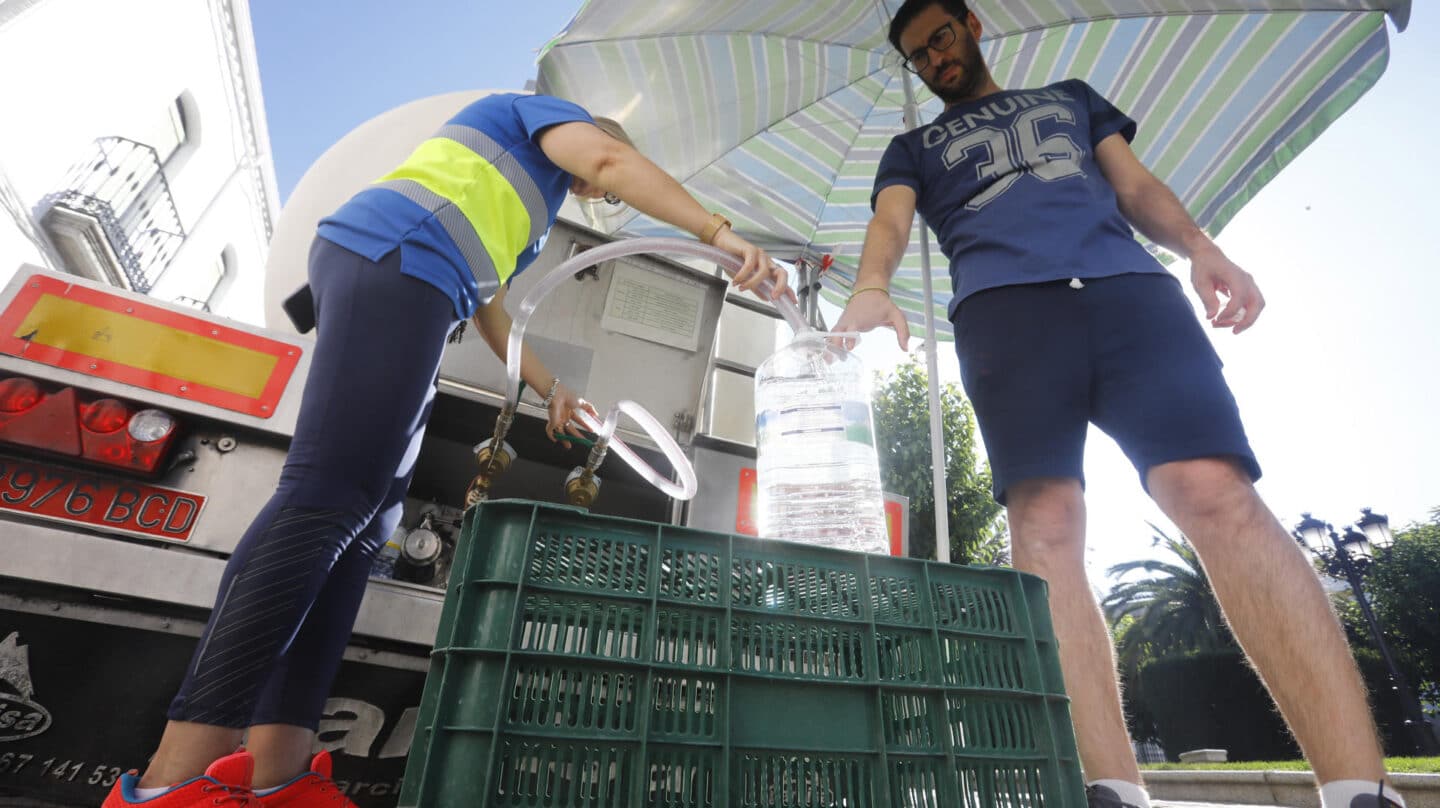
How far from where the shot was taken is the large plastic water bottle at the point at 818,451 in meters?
2.67

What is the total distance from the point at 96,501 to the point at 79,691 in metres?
0.41

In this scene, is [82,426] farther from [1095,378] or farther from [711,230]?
[1095,378]

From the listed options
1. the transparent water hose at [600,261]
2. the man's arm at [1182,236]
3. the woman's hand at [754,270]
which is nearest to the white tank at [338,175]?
the transparent water hose at [600,261]

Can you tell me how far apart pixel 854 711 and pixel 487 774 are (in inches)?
20.3

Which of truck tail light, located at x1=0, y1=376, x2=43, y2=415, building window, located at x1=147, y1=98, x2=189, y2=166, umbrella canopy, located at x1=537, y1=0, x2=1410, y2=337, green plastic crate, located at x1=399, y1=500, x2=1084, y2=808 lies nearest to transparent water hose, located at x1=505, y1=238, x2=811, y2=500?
green plastic crate, located at x1=399, y1=500, x2=1084, y2=808

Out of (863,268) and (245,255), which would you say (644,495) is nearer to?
(863,268)

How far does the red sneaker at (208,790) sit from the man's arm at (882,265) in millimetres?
1501

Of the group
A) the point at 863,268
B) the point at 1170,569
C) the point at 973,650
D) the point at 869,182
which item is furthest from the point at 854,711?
the point at 1170,569

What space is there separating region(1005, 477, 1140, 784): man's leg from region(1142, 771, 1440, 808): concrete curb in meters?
5.49

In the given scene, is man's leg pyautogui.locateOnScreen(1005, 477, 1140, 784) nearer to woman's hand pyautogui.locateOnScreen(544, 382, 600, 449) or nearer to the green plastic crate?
the green plastic crate

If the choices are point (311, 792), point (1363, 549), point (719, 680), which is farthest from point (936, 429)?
point (1363, 549)

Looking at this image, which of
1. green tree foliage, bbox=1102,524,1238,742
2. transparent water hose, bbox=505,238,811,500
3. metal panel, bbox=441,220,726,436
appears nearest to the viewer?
transparent water hose, bbox=505,238,811,500

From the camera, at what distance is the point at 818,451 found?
3.05 meters

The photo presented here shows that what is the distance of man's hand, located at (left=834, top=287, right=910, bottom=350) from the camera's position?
174 cm
